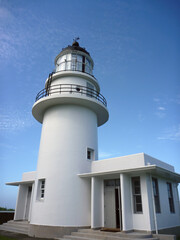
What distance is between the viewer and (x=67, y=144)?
481 inches

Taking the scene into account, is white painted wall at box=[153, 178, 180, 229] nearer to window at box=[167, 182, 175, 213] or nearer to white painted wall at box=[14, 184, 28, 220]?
window at box=[167, 182, 175, 213]

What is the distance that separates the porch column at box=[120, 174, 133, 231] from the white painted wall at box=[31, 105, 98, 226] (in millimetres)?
2708

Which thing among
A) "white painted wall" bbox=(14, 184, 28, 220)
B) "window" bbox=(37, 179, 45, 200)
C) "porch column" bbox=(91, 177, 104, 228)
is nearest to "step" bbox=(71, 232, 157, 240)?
"porch column" bbox=(91, 177, 104, 228)

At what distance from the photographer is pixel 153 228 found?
9273 mm

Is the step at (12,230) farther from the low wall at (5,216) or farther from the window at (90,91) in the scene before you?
the window at (90,91)

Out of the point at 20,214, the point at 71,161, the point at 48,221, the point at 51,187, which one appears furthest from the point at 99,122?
the point at 20,214

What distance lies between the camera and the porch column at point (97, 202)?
34.4ft

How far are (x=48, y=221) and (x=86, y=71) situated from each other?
1055 centimetres

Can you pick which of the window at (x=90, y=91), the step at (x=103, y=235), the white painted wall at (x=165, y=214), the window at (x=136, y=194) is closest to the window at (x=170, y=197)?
the white painted wall at (x=165, y=214)

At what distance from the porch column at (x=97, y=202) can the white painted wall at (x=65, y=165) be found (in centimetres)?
78

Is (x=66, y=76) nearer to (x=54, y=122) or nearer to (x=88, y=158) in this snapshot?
(x=54, y=122)

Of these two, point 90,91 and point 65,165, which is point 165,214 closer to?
point 65,165

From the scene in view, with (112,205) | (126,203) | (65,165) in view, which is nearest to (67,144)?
(65,165)

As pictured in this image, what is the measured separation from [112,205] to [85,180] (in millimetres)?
2082
